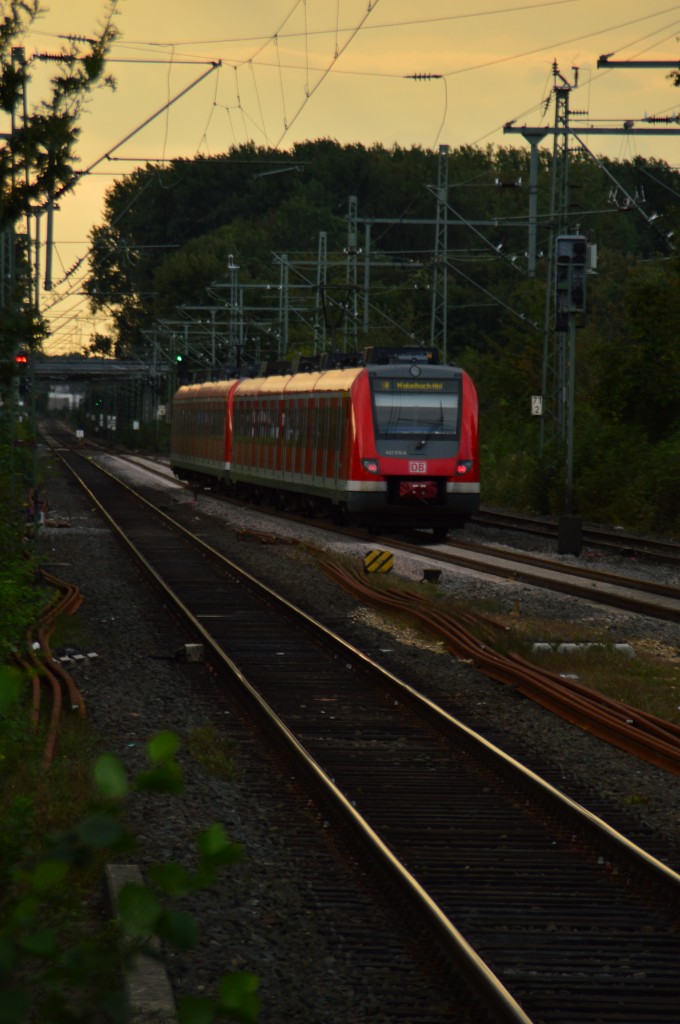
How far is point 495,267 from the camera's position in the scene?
10356 centimetres

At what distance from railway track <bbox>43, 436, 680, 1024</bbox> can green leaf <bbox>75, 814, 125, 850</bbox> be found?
3160 mm

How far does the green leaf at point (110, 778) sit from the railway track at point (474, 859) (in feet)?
10.4

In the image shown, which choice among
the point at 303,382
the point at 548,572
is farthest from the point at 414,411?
the point at 303,382

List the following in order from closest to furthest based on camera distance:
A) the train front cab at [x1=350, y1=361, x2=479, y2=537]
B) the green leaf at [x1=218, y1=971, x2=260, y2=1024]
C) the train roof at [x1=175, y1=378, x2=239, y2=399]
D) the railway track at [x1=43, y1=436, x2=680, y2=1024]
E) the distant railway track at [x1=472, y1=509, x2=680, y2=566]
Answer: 1. the green leaf at [x1=218, y1=971, x2=260, y2=1024]
2. the railway track at [x1=43, y1=436, x2=680, y2=1024]
3. the distant railway track at [x1=472, y1=509, x2=680, y2=566]
4. the train front cab at [x1=350, y1=361, x2=479, y2=537]
5. the train roof at [x1=175, y1=378, x2=239, y2=399]

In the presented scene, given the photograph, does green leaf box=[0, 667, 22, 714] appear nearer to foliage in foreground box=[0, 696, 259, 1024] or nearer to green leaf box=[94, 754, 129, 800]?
foliage in foreground box=[0, 696, 259, 1024]

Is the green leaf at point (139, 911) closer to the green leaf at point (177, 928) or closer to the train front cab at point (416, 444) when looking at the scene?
the green leaf at point (177, 928)

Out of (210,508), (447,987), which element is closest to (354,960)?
(447,987)

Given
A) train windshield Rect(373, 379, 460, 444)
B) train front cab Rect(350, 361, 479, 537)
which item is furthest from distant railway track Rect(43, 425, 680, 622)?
train windshield Rect(373, 379, 460, 444)

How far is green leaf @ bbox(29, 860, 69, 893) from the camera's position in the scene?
92.5 inches

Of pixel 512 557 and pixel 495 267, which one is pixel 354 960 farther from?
pixel 495 267

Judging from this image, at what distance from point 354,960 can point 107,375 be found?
14682cm

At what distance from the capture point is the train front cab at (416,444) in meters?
29.0

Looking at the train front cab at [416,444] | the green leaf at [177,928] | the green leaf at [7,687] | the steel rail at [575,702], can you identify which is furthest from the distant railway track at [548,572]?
the green leaf at [177,928]

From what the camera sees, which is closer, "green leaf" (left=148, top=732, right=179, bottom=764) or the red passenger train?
"green leaf" (left=148, top=732, right=179, bottom=764)
